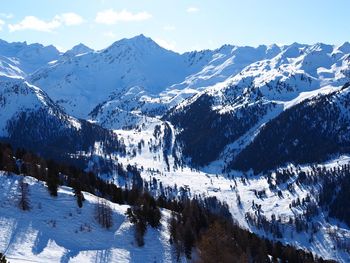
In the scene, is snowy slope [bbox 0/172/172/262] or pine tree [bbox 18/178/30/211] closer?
snowy slope [bbox 0/172/172/262]

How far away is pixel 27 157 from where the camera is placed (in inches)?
4220

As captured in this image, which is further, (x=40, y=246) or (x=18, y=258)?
(x=40, y=246)

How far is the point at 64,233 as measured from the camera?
230 feet

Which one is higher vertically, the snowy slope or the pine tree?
the pine tree

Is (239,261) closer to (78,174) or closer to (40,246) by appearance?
(40,246)

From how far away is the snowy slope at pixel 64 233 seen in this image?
63.6m

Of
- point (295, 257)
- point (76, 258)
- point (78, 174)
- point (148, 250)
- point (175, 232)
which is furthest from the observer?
point (78, 174)

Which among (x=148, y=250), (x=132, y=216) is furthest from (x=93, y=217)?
(x=148, y=250)

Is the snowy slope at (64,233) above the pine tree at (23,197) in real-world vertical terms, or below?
below

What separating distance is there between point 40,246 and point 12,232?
4.79 m

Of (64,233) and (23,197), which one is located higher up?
(23,197)

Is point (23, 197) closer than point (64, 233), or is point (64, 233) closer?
point (64, 233)

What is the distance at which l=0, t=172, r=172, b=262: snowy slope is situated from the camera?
63625 mm

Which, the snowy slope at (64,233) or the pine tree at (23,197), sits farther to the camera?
the pine tree at (23,197)
